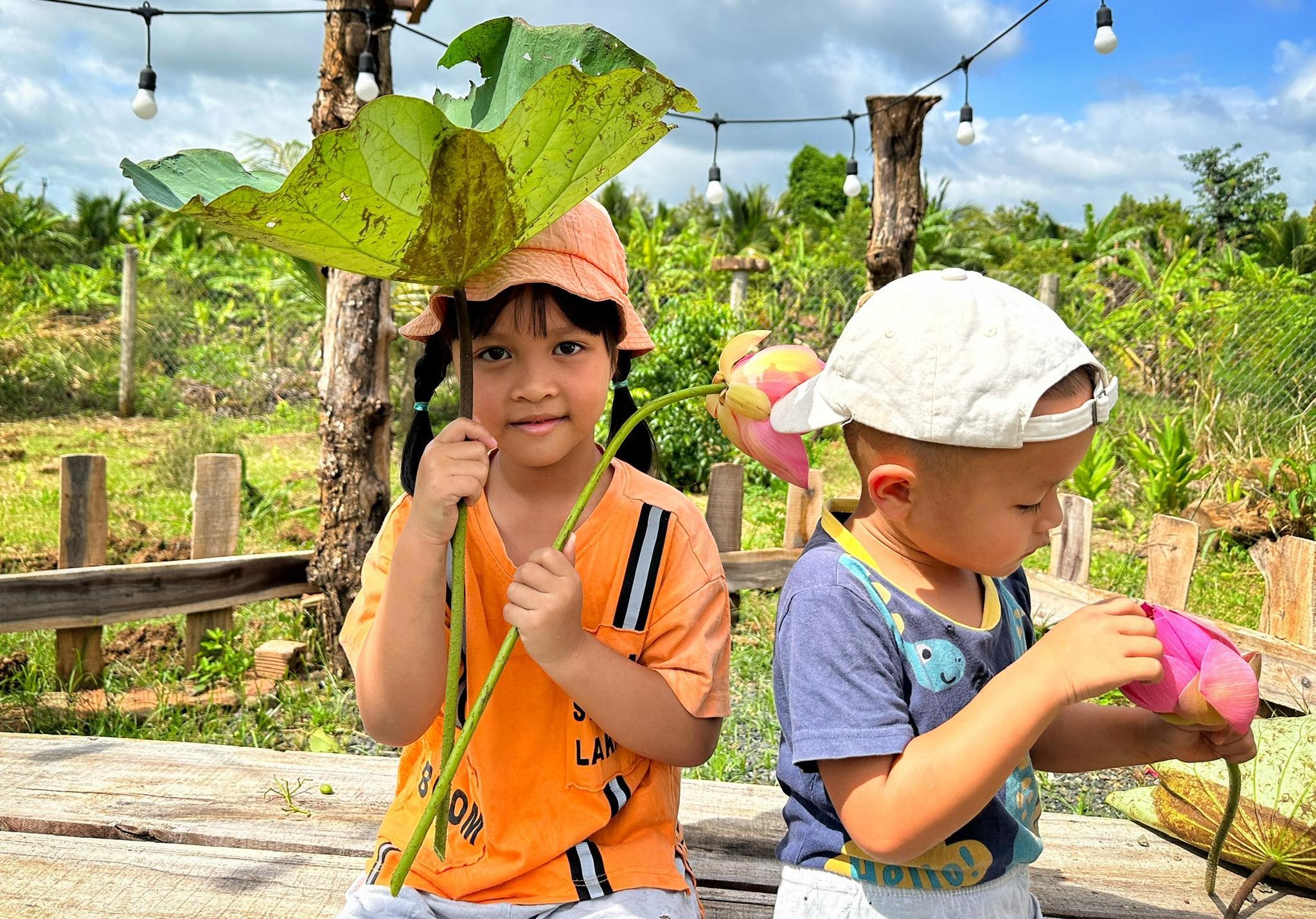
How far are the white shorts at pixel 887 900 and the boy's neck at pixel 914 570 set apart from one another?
1.05ft

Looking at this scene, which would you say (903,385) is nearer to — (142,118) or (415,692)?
(415,692)

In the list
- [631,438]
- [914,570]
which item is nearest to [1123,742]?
[914,570]

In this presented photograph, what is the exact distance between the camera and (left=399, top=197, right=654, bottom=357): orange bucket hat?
1.26m

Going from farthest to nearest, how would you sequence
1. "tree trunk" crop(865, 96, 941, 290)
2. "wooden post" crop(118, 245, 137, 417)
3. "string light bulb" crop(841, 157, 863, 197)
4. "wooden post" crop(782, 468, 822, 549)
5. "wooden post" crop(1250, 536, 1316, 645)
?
"wooden post" crop(118, 245, 137, 417), "string light bulb" crop(841, 157, 863, 197), "tree trunk" crop(865, 96, 941, 290), "wooden post" crop(782, 468, 822, 549), "wooden post" crop(1250, 536, 1316, 645)

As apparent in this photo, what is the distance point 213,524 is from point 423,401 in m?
2.44

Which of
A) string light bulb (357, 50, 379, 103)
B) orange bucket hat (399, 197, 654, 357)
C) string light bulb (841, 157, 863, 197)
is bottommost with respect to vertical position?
orange bucket hat (399, 197, 654, 357)

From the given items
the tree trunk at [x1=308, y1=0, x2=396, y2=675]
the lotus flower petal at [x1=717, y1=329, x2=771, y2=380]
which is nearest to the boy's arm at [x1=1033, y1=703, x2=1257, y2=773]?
the lotus flower petal at [x1=717, y1=329, x2=771, y2=380]

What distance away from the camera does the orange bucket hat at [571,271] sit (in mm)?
1256

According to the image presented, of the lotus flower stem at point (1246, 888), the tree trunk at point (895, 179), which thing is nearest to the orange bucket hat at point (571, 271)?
the lotus flower stem at point (1246, 888)

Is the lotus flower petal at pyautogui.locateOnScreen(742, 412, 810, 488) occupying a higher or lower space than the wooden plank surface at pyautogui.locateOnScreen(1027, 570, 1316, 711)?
higher

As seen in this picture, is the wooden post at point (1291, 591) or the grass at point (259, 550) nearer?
the wooden post at point (1291, 591)

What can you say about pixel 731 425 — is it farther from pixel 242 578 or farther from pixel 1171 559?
pixel 242 578

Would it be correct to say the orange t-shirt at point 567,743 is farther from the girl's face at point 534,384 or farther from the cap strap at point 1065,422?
the cap strap at point 1065,422

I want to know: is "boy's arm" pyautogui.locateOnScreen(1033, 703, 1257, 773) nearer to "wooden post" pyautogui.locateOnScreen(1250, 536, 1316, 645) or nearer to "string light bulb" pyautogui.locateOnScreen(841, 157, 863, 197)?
"wooden post" pyautogui.locateOnScreen(1250, 536, 1316, 645)
